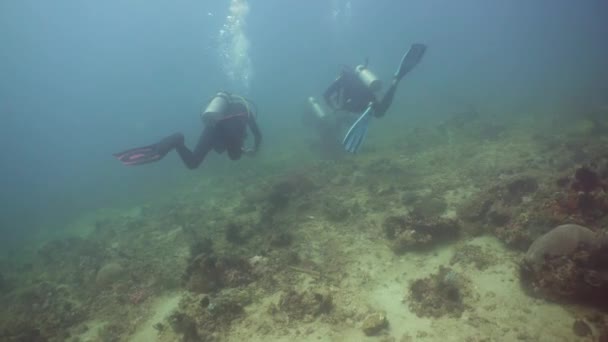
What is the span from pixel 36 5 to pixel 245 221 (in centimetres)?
10840

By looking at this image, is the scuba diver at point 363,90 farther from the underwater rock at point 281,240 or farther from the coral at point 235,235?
the coral at point 235,235

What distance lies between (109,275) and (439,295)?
8.96 metres

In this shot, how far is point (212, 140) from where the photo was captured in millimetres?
8766

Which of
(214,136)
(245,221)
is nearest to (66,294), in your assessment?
(245,221)

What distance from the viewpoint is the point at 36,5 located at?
85.3m

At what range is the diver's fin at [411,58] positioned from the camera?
11.2 metres

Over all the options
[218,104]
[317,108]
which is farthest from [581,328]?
[317,108]

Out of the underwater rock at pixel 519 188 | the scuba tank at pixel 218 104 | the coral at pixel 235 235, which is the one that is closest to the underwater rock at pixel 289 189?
the coral at pixel 235 235

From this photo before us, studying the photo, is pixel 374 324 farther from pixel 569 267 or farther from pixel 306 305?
pixel 569 267

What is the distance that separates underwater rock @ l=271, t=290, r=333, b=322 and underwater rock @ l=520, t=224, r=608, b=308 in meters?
3.43

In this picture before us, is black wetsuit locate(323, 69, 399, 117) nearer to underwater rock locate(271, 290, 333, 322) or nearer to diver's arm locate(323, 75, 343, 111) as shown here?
diver's arm locate(323, 75, 343, 111)

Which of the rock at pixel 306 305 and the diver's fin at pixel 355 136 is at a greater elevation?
the diver's fin at pixel 355 136

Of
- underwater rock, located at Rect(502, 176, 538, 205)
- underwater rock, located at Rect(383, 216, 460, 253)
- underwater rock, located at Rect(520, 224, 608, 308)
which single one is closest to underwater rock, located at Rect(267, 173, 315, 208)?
underwater rock, located at Rect(383, 216, 460, 253)

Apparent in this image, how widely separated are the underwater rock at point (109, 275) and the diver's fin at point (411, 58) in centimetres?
1059
